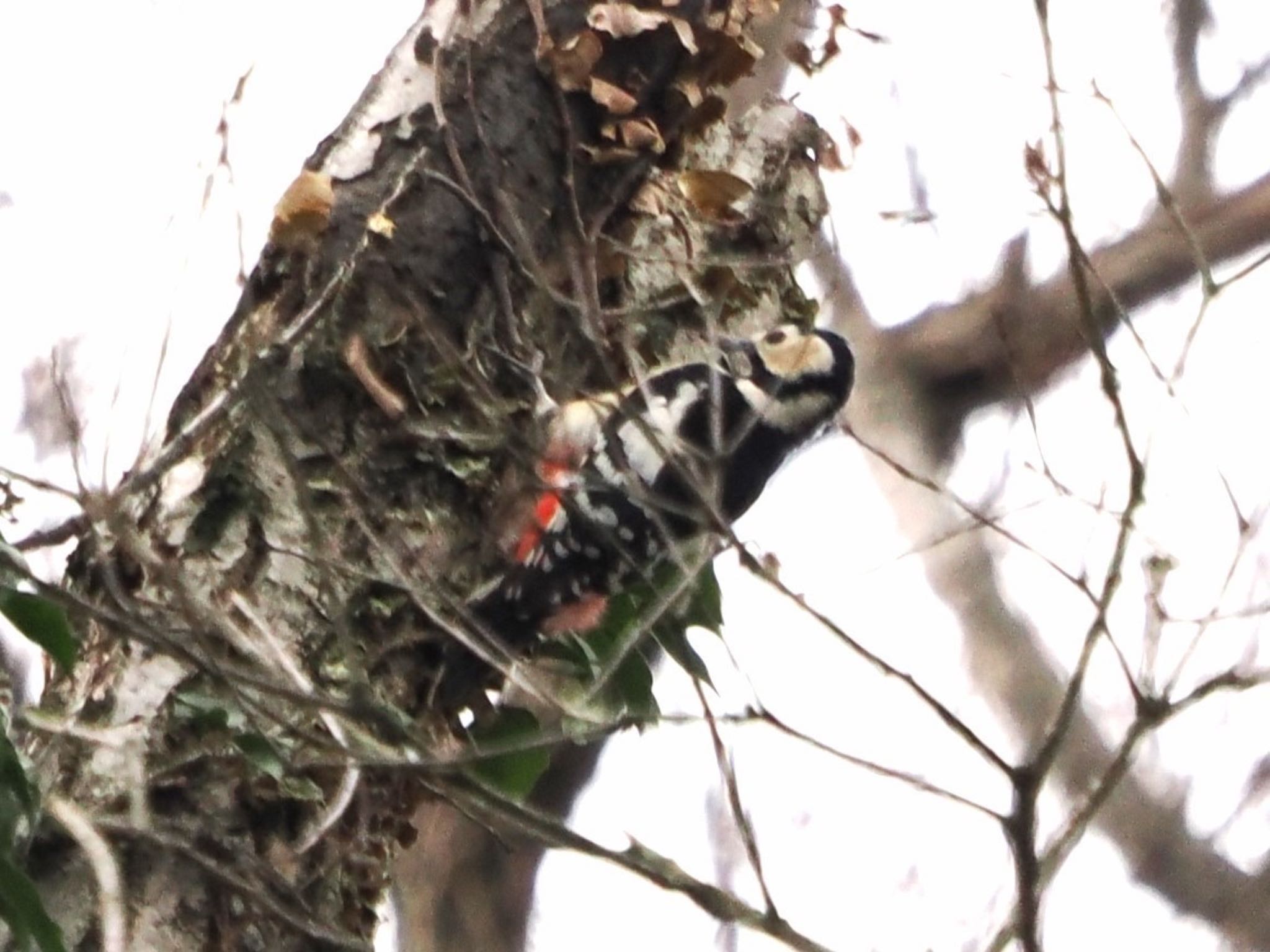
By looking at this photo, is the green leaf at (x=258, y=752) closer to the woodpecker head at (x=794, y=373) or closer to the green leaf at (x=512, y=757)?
the green leaf at (x=512, y=757)

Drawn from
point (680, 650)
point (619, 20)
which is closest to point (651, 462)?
point (680, 650)

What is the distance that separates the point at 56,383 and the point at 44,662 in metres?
0.70

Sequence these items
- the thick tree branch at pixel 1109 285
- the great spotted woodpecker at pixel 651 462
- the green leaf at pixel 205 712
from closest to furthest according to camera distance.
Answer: the great spotted woodpecker at pixel 651 462
the green leaf at pixel 205 712
the thick tree branch at pixel 1109 285

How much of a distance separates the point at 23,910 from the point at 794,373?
4.96ft

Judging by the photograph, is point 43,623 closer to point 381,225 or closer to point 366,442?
point 366,442

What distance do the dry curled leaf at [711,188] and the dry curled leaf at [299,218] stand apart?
632 mm

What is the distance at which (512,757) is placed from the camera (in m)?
2.47

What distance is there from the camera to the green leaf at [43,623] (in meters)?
→ 1.66

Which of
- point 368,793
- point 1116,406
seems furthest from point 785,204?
point 1116,406

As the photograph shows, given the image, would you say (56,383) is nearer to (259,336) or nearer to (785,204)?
(259,336)

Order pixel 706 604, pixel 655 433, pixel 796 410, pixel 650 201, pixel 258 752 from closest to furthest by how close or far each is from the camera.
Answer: pixel 655 433
pixel 706 604
pixel 258 752
pixel 650 201
pixel 796 410

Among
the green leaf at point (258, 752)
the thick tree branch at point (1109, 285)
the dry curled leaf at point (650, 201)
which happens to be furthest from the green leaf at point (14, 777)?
the thick tree branch at point (1109, 285)

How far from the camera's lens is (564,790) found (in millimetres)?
3967

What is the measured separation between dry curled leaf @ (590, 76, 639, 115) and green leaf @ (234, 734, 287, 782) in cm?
110
